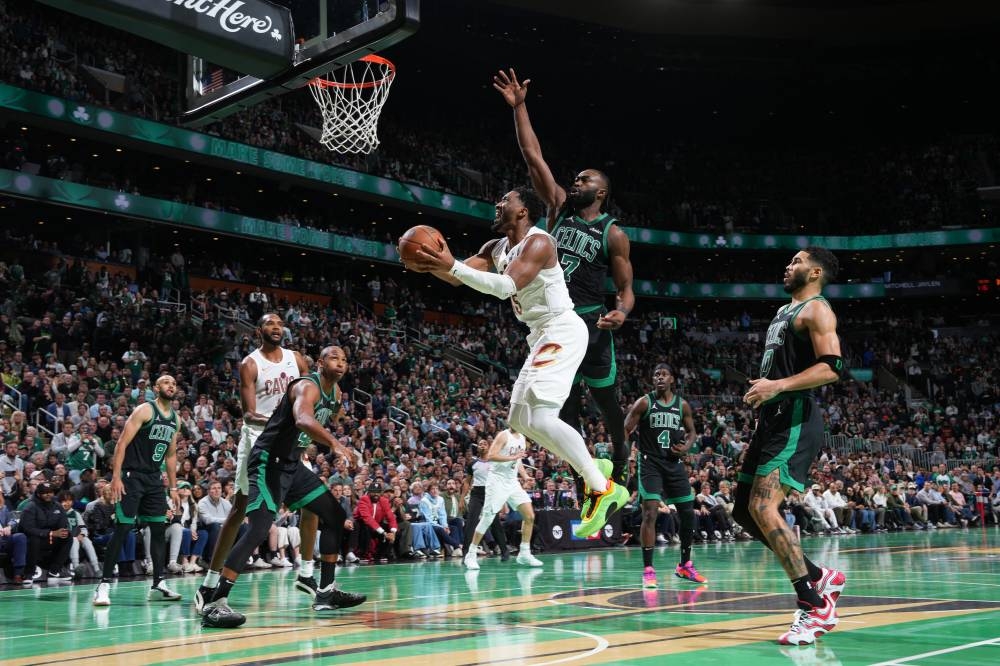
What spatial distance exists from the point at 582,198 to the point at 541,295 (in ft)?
3.61

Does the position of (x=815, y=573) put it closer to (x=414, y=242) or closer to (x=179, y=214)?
(x=414, y=242)

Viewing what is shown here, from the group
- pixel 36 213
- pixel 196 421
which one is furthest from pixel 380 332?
pixel 196 421

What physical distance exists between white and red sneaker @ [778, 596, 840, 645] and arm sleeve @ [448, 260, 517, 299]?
8.53 feet

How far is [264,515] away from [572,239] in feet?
10.3

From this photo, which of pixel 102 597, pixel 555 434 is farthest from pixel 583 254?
pixel 102 597

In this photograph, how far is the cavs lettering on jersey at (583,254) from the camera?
296 inches

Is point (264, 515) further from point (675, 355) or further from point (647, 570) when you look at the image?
point (675, 355)

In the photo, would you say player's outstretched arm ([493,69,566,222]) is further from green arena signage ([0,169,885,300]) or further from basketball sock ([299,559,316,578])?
green arena signage ([0,169,885,300])

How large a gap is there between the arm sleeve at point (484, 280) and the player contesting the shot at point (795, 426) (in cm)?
159

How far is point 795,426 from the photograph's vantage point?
6.32m

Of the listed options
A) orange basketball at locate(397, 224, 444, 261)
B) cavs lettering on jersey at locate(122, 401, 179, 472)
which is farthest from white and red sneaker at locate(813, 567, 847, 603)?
cavs lettering on jersey at locate(122, 401, 179, 472)

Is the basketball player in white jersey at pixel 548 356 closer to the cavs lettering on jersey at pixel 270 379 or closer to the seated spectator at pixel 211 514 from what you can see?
the cavs lettering on jersey at pixel 270 379

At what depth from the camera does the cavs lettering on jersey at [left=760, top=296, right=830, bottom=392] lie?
6.45 m

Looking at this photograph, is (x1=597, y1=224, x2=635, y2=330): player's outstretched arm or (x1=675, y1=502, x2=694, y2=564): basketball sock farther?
(x1=675, y1=502, x2=694, y2=564): basketball sock
